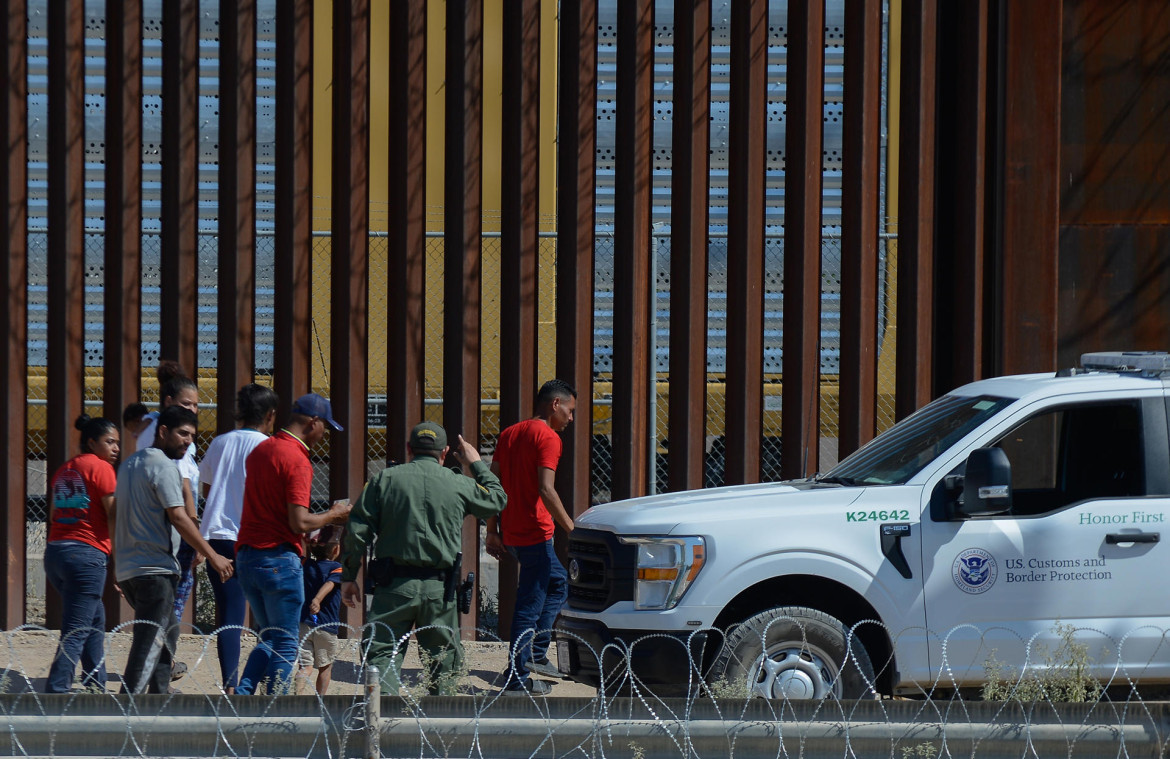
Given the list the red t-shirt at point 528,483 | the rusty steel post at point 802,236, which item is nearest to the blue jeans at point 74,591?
the red t-shirt at point 528,483

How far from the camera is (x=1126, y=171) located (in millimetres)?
10133

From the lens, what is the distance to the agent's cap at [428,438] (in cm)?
614

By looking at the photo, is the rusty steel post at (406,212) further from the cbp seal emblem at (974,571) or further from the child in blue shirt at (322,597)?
the cbp seal emblem at (974,571)

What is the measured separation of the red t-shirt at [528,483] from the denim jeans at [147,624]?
1935mm

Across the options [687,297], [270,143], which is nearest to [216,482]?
[687,297]

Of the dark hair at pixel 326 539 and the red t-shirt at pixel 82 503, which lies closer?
the red t-shirt at pixel 82 503

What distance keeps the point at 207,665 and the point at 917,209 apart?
223 inches

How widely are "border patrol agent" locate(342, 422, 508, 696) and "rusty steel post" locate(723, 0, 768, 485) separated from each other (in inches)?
132

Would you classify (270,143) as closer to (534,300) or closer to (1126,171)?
(534,300)

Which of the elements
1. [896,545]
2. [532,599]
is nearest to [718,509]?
[896,545]

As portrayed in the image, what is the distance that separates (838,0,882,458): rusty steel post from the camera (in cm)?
902

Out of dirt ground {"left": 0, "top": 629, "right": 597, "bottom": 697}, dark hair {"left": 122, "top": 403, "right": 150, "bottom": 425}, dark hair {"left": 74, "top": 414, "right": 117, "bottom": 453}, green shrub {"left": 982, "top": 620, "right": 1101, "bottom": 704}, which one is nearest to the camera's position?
green shrub {"left": 982, "top": 620, "right": 1101, "bottom": 704}

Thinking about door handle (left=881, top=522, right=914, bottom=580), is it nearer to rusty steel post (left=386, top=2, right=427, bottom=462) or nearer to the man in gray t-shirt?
the man in gray t-shirt

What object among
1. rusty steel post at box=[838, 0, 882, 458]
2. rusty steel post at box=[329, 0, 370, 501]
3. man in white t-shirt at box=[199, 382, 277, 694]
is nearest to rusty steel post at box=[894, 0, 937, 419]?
rusty steel post at box=[838, 0, 882, 458]
